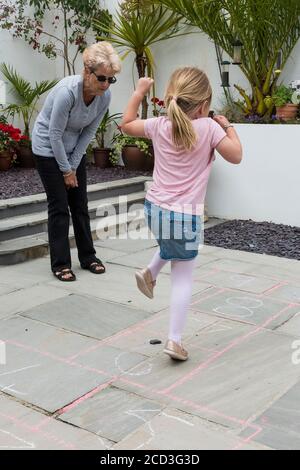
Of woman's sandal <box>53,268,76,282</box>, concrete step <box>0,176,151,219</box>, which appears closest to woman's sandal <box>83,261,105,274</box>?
woman's sandal <box>53,268,76,282</box>

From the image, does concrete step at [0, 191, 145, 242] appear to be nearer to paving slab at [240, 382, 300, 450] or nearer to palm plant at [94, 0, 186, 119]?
palm plant at [94, 0, 186, 119]

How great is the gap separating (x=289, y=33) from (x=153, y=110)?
223 centimetres

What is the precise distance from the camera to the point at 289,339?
3.45m

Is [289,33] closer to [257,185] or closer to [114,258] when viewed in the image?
[257,185]

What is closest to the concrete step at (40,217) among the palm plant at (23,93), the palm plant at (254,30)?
the palm plant at (254,30)

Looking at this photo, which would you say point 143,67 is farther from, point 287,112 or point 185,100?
point 185,100

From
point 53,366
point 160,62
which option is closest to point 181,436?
point 53,366

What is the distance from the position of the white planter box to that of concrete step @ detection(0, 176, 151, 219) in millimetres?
990

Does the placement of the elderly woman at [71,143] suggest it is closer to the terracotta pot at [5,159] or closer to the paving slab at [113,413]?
the paving slab at [113,413]

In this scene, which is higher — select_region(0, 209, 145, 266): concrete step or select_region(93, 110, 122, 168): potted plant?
select_region(93, 110, 122, 168): potted plant

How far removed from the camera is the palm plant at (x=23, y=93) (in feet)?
28.3

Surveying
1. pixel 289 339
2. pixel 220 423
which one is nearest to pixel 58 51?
pixel 289 339

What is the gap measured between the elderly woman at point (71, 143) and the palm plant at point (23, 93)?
4324 mm

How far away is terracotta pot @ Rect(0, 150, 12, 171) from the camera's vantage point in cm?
796
